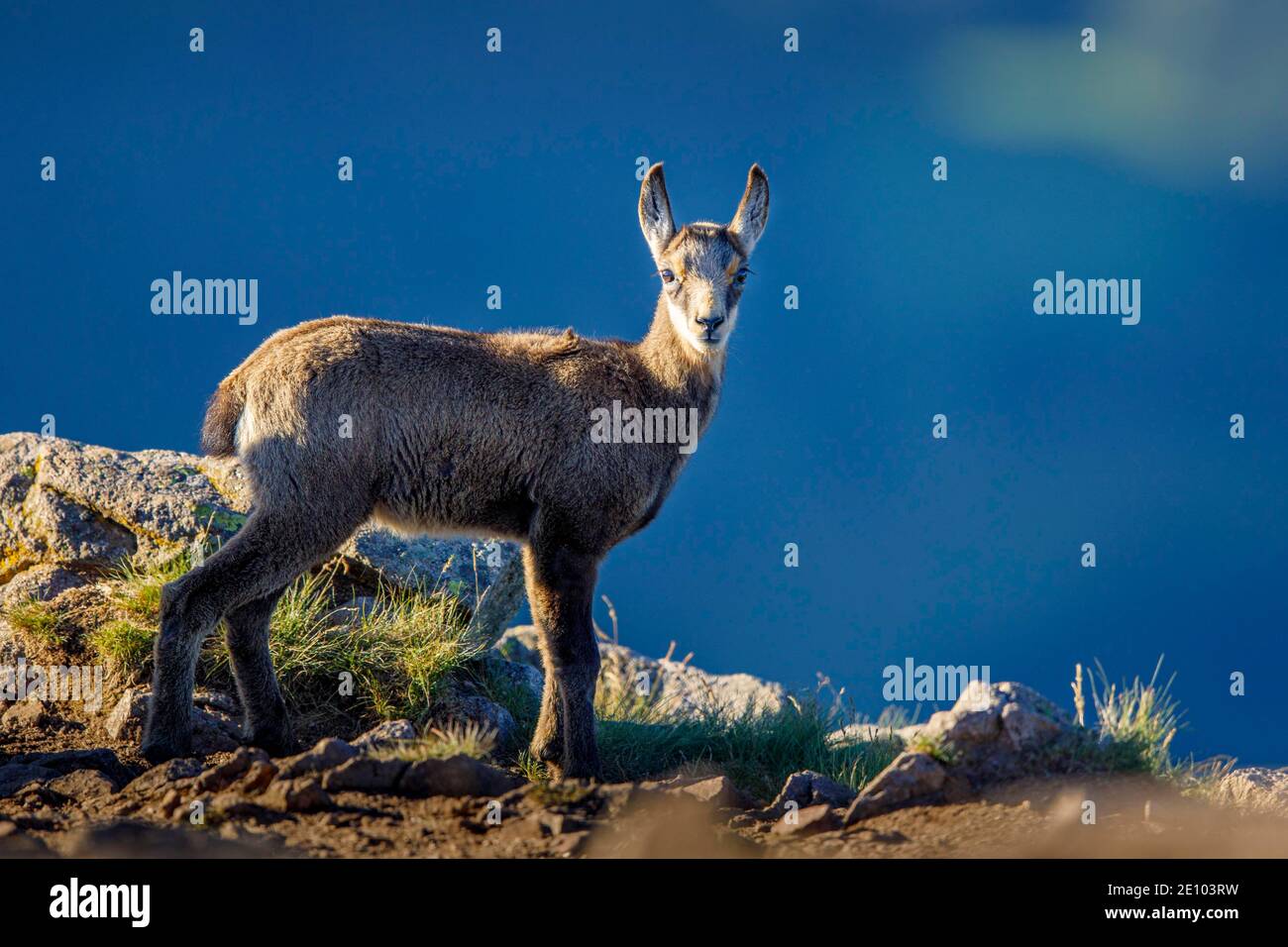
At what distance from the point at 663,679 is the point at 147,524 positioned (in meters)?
6.54

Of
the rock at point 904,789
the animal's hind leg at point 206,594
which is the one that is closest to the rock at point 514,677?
the animal's hind leg at point 206,594

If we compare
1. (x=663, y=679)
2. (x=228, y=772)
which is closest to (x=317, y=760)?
(x=228, y=772)

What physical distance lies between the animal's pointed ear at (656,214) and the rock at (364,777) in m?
4.86

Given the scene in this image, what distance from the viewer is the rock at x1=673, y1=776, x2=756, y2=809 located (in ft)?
26.8

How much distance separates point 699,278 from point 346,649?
4.00m

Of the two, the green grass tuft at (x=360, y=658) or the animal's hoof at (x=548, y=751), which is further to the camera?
the green grass tuft at (x=360, y=658)

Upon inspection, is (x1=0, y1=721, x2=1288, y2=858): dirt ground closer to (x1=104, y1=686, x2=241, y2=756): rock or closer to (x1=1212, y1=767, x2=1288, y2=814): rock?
(x1=1212, y1=767, x2=1288, y2=814): rock

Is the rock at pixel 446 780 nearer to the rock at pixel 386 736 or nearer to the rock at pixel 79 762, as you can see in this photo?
the rock at pixel 386 736

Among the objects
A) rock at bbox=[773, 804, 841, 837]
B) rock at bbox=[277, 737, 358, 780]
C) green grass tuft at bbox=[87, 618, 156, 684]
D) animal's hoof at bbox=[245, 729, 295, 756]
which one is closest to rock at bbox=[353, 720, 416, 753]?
rock at bbox=[277, 737, 358, 780]

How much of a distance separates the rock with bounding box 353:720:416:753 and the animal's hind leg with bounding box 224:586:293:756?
1261 mm

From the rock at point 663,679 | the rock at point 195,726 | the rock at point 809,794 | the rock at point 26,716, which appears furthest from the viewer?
the rock at point 663,679

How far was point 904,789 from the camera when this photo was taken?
7438 millimetres

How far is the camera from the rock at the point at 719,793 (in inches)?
321
